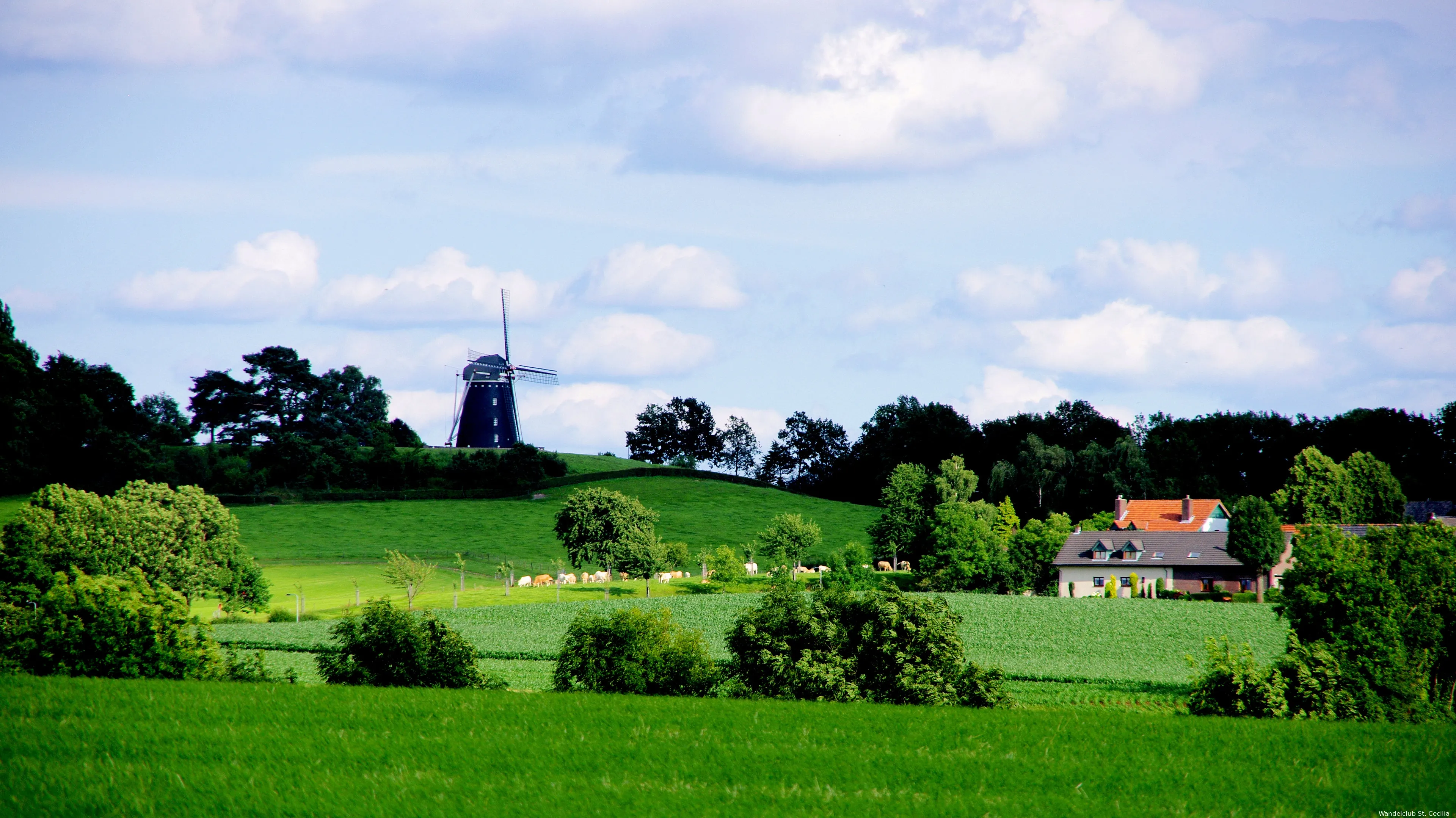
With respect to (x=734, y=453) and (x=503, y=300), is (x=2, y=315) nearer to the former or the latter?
(x=503, y=300)

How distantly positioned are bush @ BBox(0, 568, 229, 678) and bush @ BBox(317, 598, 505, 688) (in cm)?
232

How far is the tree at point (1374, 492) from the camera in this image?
3455 inches

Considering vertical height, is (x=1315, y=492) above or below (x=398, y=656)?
above

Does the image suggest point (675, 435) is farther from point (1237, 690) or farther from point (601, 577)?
point (1237, 690)

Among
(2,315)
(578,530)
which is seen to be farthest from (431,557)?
(2,315)

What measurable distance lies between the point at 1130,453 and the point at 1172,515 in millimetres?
9621

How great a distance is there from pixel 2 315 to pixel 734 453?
107877 millimetres

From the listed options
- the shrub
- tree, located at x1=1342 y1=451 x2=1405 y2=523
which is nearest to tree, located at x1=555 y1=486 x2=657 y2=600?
the shrub

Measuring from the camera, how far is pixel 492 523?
100000 millimetres

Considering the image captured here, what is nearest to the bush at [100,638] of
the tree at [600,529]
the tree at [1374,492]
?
the tree at [600,529]

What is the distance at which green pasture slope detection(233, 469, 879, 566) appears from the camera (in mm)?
86938

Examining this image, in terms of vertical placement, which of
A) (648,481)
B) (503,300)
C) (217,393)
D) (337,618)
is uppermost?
(503,300)

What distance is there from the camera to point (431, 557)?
8150 centimetres

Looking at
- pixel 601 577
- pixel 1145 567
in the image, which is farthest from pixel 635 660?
pixel 1145 567
